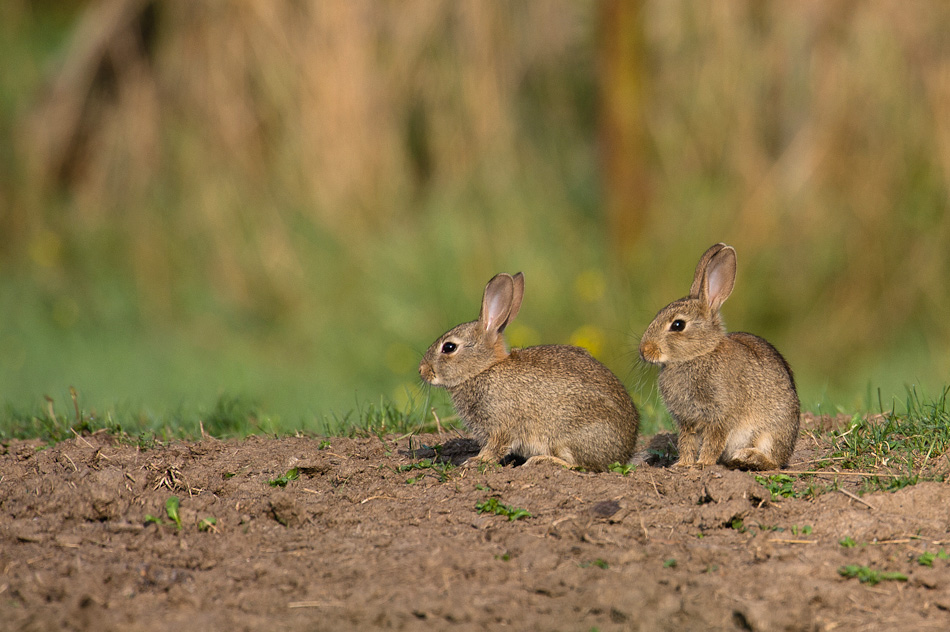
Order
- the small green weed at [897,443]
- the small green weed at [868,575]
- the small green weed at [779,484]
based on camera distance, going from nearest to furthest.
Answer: the small green weed at [868,575], the small green weed at [779,484], the small green weed at [897,443]

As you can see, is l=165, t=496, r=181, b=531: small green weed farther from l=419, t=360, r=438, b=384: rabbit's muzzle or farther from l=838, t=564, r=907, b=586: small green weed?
l=838, t=564, r=907, b=586: small green weed

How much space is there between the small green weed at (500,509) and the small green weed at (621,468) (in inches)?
27.4

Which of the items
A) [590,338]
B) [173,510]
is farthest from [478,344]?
[590,338]

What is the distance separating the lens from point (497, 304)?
5691mm

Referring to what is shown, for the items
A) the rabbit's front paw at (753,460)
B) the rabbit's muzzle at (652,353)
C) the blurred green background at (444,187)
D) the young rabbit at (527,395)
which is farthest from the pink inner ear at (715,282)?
the blurred green background at (444,187)

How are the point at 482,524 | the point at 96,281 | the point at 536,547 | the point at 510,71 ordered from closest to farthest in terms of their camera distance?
the point at 536,547, the point at 482,524, the point at 510,71, the point at 96,281

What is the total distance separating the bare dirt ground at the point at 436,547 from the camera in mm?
3654

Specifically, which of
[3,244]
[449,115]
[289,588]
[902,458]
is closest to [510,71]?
[449,115]

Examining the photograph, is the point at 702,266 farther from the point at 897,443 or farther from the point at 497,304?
the point at 897,443

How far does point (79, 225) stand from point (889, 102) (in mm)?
8087

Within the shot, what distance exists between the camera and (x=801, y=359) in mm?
9750

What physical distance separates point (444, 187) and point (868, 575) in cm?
738

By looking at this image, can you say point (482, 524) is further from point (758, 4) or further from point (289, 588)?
point (758, 4)

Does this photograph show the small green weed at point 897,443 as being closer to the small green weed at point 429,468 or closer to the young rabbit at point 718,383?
the young rabbit at point 718,383
